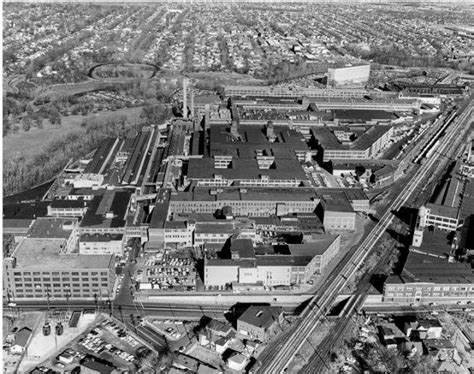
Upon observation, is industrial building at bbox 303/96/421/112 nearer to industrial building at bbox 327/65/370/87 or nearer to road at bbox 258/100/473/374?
industrial building at bbox 327/65/370/87

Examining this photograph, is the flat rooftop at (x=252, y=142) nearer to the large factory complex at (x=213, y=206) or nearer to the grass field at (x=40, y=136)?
the large factory complex at (x=213, y=206)

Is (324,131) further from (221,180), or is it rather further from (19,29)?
(19,29)

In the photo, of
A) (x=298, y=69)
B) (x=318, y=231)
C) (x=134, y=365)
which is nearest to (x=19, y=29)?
→ (x=298, y=69)

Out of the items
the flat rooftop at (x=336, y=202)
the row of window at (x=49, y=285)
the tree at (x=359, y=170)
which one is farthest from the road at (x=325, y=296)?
the row of window at (x=49, y=285)

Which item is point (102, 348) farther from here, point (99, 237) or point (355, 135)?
point (355, 135)

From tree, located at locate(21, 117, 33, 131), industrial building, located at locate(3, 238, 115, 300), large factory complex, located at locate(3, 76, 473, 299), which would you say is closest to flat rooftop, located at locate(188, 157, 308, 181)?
large factory complex, located at locate(3, 76, 473, 299)

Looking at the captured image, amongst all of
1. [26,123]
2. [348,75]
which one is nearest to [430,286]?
[26,123]

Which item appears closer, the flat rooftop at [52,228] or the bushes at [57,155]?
the flat rooftop at [52,228]
